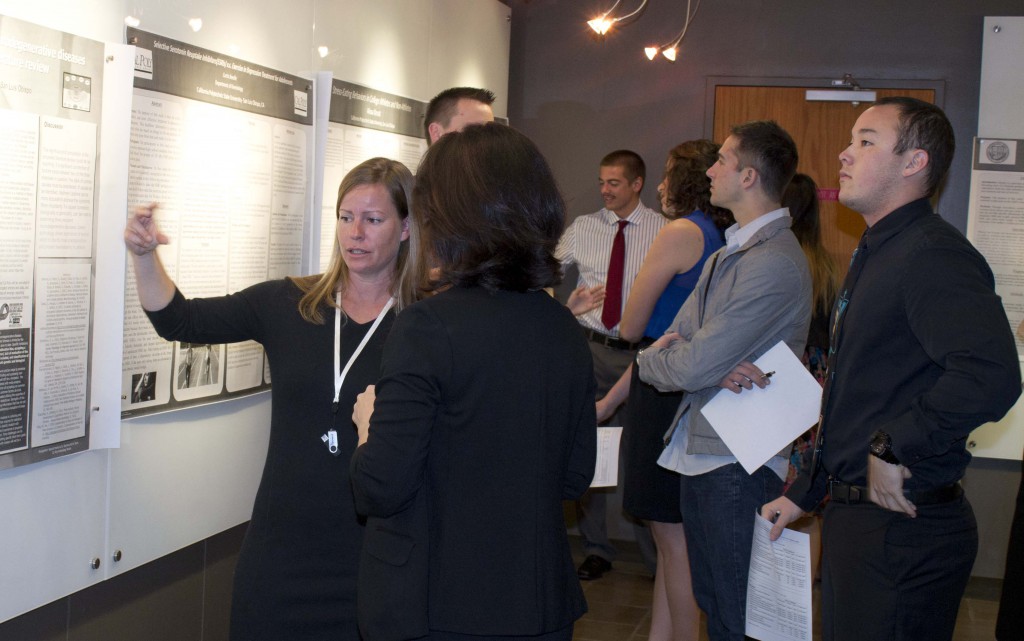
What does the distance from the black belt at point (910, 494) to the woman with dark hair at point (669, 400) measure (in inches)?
44.8

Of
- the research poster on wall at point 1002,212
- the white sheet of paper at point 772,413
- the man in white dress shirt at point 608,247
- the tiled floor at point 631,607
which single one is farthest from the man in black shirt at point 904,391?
the research poster on wall at point 1002,212

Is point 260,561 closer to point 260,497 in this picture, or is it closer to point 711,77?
point 260,497

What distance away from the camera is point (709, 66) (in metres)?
5.61

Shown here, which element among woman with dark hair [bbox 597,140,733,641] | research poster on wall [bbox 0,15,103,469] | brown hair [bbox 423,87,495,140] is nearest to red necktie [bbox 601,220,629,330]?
woman with dark hair [bbox 597,140,733,641]

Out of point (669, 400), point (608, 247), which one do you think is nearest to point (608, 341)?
point (608, 247)

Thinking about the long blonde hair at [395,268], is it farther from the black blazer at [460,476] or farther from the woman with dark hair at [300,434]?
the black blazer at [460,476]

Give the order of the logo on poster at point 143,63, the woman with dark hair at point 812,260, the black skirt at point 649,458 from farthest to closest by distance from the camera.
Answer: the woman with dark hair at point 812,260, the black skirt at point 649,458, the logo on poster at point 143,63

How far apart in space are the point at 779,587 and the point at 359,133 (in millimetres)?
2245

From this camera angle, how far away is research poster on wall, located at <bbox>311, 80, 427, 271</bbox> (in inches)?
139

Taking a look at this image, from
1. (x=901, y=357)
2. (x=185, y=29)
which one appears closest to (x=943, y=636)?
(x=901, y=357)

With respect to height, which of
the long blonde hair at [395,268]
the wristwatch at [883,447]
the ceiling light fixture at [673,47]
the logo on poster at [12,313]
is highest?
the ceiling light fixture at [673,47]

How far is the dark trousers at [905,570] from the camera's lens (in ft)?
6.93

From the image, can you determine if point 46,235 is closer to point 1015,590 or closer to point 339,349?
point 339,349

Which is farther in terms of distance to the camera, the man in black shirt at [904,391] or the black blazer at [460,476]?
the man in black shirt at [904,391]
